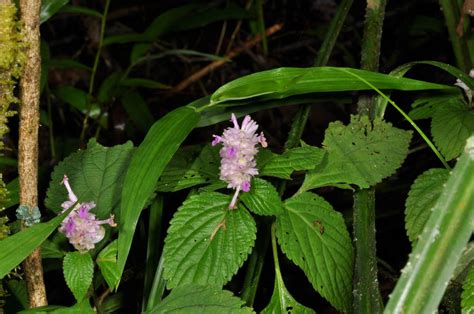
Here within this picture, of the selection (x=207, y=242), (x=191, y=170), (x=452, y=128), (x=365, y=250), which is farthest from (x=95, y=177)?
(x=452, y=128)

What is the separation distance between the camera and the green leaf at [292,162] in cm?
118

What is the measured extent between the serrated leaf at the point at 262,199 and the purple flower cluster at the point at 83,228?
0.22m

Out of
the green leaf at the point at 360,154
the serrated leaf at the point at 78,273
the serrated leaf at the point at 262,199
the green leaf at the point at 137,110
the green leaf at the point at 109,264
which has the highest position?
the green leaf at the point at 137,110

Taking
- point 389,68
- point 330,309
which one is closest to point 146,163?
point 330,309

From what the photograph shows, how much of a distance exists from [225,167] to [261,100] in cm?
27

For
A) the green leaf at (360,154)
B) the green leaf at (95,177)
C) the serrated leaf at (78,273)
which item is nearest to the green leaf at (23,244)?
the serrated leaf at (78,273)

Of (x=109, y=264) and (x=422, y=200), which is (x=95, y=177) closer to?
(x=109, y=264)

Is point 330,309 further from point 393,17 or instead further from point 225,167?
point 393,17

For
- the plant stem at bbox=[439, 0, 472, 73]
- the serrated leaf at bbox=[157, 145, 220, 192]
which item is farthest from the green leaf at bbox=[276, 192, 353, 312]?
the plant stem at bbox=[439, 0, 472, 73]

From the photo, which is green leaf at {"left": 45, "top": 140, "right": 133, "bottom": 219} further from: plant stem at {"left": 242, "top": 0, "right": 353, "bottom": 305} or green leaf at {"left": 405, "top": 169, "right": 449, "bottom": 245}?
green leaf at {"left": 405, "top": 169, "right": 449, "bottom": 245}

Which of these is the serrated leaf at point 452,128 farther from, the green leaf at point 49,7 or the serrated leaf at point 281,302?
the green leaf at point 49,7

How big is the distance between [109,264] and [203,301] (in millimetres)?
174

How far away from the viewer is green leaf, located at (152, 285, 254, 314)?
101 cm

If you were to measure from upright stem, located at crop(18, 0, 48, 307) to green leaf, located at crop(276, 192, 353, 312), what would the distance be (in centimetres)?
40
